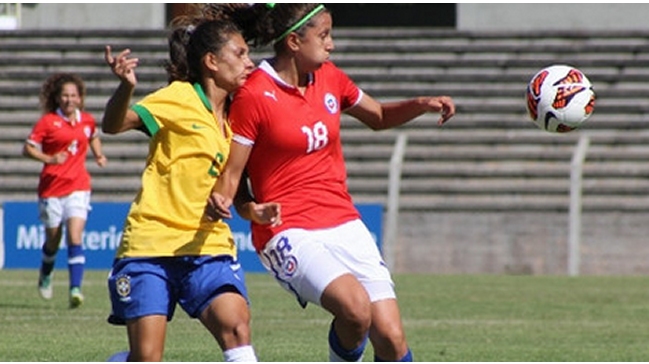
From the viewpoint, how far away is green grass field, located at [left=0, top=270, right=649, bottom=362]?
410 inches

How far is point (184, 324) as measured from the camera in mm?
Result: 12969

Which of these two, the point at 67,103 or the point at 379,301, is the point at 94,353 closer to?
the point at 379,301

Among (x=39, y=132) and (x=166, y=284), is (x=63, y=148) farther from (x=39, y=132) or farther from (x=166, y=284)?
(x=166, y=284)

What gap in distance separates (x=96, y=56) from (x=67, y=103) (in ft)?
39.3

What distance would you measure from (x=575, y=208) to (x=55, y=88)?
944 centimetres

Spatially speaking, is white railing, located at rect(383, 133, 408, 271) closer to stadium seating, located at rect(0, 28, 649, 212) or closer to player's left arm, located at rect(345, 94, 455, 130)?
stadium seating, located at rect(0, 28, 649, 212)

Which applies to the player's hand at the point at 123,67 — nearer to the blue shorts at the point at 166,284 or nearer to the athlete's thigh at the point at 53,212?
→ the blue shorts at the point at 166,284

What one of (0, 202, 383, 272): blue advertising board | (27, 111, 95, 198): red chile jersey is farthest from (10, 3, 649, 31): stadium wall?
(27, 111, 95, 198): red chile jersey

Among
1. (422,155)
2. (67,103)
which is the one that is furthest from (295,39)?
(422,155)

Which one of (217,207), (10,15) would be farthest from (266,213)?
(10,15)

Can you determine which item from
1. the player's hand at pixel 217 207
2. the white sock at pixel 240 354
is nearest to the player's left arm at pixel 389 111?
the player's hand at pixel 217 207

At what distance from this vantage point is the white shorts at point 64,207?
50.0 feet

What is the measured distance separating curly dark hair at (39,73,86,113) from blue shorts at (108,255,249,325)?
816 cm

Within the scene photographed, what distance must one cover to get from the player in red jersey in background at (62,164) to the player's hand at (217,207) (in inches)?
316
